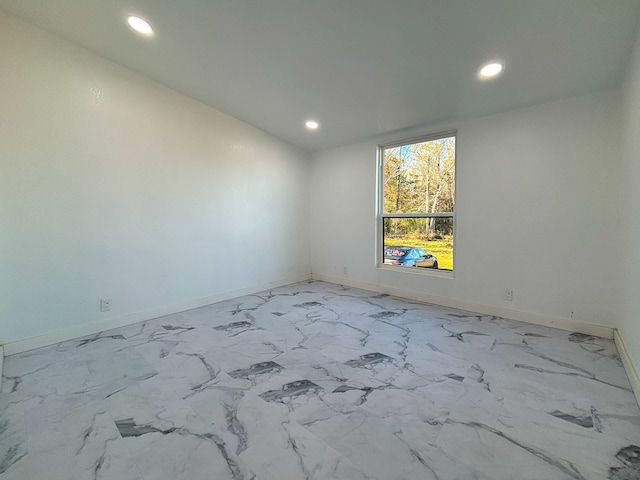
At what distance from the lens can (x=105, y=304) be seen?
117 inches

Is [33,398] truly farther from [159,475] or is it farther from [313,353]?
[313,353]

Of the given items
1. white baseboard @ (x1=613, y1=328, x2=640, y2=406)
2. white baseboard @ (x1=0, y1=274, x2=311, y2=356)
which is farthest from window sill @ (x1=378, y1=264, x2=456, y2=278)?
white baseboard @ (x1=0, y1=274, x2=311, y2=356)

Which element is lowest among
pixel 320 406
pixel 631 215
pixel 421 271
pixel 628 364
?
pixel 320 406

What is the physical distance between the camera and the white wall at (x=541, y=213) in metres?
2.78

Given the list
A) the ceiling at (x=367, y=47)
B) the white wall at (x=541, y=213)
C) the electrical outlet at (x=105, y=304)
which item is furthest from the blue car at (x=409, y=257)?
the electrical outlet at (x=105, y=304)

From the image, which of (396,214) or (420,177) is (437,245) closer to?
(396,214)

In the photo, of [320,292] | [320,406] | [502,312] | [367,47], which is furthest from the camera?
[320,292]

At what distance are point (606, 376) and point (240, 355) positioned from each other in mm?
2762

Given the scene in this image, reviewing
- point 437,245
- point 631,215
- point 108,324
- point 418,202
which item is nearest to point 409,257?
point 437,245

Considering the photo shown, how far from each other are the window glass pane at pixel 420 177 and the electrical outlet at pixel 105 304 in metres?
3.77

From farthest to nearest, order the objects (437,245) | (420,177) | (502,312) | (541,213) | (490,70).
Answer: (420,177)
(437,245)
(502,312)
(541,213)
(490,70)

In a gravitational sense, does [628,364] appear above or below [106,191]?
below

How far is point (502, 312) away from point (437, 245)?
112 cm

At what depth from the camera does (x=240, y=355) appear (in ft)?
7.98
